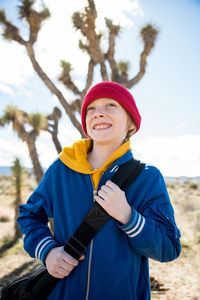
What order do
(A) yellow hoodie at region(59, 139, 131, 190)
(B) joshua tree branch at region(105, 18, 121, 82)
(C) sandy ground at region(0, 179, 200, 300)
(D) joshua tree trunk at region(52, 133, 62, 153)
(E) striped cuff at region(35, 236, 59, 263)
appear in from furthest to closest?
(D) joshua tree trunk at region(52, 133, 62, 153) < (B) joshua tree branch at region(105, 18, 121, 82) < (C) sandy ground at region(0, 179, 200, 300) < (A) yellow hoodie at region(59, 139, 131, 190) < (E) striped cuff at region(35, 236, 59, 263)

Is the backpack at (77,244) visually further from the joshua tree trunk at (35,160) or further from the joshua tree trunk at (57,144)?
the joshua tree trunk at (57,144)

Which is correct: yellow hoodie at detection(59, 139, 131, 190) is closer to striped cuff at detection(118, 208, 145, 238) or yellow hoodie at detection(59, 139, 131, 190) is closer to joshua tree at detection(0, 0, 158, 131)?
striped cuff at detection(118, 208, 145, 238)

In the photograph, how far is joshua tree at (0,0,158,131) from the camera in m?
6.30

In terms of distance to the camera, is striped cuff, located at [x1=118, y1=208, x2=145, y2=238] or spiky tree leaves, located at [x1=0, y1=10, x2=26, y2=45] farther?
spiky tree leaves, located at [x1=0, y1=10, x2=26, y2=45]

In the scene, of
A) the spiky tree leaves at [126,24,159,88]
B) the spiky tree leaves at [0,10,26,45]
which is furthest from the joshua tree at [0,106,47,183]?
the spiky tree leaves at [126,24,159,88]

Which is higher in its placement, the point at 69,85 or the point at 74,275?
the point at 69,85

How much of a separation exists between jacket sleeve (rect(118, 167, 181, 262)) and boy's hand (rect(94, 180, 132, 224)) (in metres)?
0.04

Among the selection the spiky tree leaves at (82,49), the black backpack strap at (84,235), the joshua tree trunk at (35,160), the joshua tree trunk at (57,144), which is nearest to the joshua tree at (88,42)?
the spiky tree leaves at (82,49)

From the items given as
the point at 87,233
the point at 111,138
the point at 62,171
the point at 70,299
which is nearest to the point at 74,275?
the point at 70,299

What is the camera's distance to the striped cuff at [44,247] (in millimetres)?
1285

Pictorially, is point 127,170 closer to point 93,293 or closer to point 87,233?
point 87,233

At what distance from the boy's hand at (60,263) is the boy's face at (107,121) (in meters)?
0.80

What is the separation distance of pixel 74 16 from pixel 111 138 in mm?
6406

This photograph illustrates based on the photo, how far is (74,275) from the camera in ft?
4.11
